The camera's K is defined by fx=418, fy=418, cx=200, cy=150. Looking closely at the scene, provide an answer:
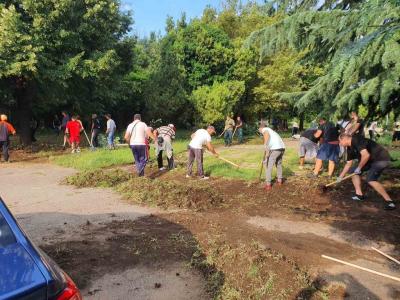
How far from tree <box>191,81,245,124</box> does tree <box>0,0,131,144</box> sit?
7.15 metres

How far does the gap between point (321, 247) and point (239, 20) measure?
1216 inches

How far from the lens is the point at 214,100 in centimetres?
2644

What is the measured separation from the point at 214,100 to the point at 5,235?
24127mm

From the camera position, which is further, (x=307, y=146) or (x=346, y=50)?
(x=307, y=146)

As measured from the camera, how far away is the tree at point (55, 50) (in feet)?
52.7

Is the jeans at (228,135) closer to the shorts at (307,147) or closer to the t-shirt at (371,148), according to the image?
the shorts at (307,147)

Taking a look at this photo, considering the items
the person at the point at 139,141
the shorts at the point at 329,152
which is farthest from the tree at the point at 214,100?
the shorts at the point at 329,152

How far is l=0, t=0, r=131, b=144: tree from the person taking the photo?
16.1 meters

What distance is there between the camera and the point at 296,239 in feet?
21.4

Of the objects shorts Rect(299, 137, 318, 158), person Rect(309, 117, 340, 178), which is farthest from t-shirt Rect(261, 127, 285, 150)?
shorts Rect(299, 137, 318, 158)

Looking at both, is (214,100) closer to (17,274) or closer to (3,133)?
(3,133)

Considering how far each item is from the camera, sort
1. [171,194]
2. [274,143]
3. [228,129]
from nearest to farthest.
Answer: [171,194] → [274,143] → [228,129]

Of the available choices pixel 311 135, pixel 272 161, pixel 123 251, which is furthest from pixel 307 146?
pixel 123 251

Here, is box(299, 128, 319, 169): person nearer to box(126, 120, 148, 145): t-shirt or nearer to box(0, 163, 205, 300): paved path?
box(126, 120, 148, 145): t-shirt
